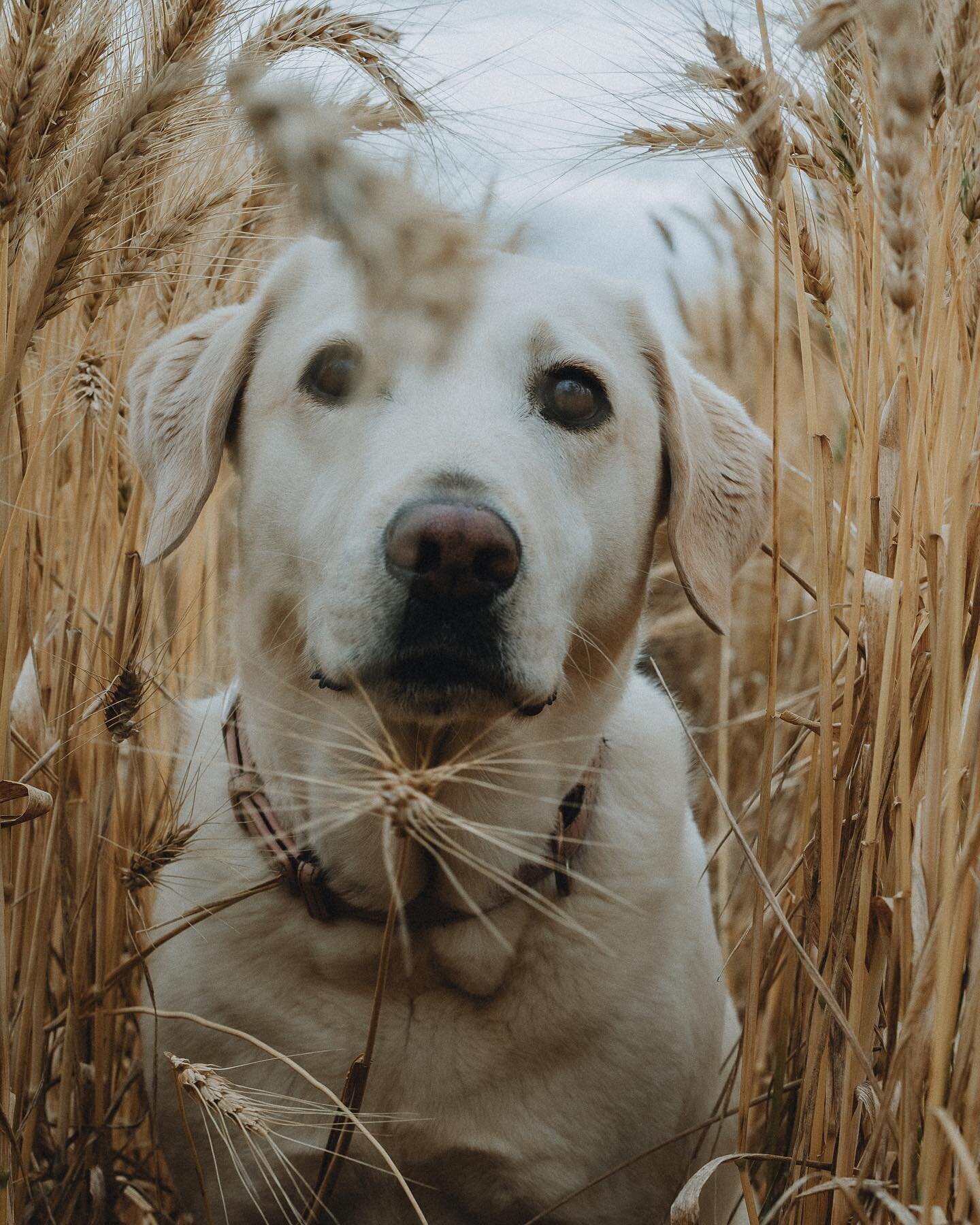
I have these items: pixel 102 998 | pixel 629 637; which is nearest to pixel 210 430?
pixel 629 637

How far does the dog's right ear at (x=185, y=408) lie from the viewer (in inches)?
86.6

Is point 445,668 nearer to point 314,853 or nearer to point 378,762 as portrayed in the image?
point 378,762

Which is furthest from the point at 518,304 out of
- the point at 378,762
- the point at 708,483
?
the point at 378,762

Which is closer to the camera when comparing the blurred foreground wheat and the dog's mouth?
the blurred foreground wheat

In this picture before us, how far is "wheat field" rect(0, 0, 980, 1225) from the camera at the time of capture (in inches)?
51.0

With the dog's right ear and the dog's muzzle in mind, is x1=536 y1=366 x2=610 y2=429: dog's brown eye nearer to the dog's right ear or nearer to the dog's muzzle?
the dog's muzzle

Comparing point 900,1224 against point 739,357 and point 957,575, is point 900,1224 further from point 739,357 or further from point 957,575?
point 739,357

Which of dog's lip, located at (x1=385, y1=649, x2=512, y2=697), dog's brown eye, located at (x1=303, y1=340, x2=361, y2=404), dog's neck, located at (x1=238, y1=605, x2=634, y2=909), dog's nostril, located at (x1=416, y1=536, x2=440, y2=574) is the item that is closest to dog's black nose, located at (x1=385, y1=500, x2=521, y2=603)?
dog's nostril, located at (x1=416, y1=536, x2=440, y2=574)

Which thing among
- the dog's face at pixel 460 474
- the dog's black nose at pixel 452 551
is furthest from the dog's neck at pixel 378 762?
the dog's black nose at pixel 452 551

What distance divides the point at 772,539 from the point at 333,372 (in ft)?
3.01

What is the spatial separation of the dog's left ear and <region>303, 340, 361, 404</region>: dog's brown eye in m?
0.73

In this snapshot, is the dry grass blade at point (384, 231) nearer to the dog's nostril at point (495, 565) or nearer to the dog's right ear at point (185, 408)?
the dog's nostril at point (495, 565)

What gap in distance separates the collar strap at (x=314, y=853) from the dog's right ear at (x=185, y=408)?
47 centimetres

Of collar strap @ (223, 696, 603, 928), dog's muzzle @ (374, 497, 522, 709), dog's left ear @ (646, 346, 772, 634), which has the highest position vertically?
dog's left ear @ (646, 346, 772, 634)
